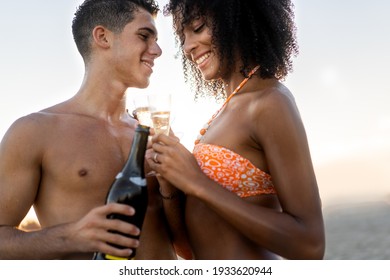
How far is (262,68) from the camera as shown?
3232 millimetres

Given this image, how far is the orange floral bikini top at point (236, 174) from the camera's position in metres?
2.98

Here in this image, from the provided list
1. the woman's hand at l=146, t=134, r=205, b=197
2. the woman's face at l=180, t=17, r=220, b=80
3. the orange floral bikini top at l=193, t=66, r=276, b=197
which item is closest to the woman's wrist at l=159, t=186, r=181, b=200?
the orange floral bikini top at l=193, t=66, r=276, b=197

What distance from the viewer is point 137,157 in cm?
290

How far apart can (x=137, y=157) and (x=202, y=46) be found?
2.80 ft

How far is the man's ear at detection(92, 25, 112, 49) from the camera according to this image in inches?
159

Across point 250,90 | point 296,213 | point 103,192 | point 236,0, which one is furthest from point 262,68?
point 103,192

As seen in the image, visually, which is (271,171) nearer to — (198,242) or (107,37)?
(198,242)

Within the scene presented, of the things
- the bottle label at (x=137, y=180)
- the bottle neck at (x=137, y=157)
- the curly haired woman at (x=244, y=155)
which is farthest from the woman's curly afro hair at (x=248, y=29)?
the bottle label at (x=137, y=180)

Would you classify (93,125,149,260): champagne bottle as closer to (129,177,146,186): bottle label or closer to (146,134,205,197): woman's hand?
(129,177,146,186): bottle label

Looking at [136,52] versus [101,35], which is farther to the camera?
[101,35]

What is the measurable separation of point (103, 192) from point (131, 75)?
93 centimetres

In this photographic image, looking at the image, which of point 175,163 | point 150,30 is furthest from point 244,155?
point 150,30

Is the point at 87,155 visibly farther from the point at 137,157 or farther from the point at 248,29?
the point at 248,29

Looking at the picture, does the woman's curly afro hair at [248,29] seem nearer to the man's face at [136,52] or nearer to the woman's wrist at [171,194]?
the man's face at [136,52]
